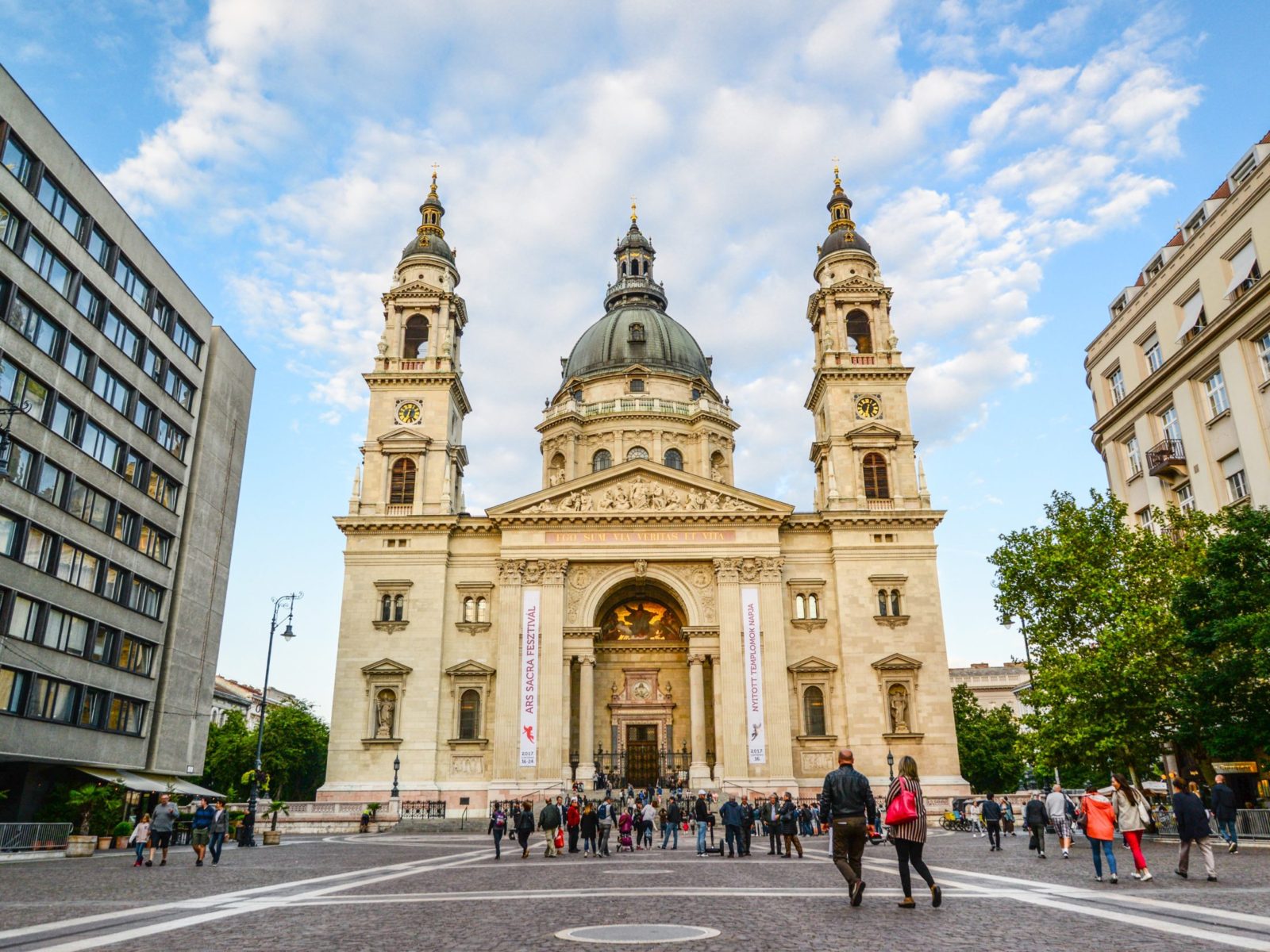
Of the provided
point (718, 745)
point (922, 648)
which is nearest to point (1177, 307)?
point (922, 648)

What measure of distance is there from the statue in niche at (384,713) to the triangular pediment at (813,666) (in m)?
20.5

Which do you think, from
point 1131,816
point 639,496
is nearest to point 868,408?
point 639,496

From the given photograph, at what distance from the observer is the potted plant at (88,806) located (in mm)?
27516

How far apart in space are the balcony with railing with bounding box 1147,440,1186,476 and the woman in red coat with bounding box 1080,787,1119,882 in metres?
24.0

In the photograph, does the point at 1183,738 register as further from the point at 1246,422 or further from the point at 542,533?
the point at 542,533

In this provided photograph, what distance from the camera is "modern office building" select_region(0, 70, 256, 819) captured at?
108ft

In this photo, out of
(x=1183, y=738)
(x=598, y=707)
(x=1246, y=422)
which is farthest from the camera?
(x=598, y=707)

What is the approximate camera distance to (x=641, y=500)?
50000 millimetres

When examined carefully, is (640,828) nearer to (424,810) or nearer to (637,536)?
(424,810)

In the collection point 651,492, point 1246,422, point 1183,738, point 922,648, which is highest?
point 651,492

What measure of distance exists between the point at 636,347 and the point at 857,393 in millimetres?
19052

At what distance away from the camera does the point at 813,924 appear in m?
9.54

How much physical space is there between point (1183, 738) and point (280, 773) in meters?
75.5

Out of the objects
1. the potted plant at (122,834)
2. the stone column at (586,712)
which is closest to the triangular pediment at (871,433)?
the stone column at (586,712)
